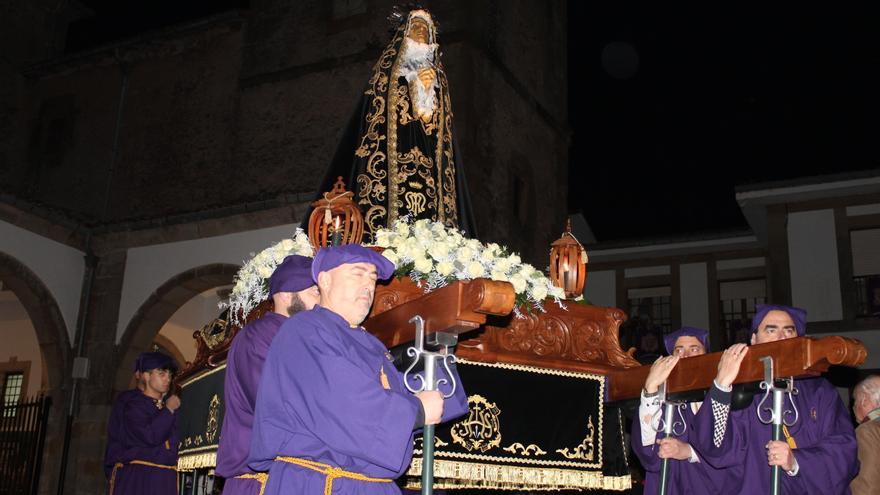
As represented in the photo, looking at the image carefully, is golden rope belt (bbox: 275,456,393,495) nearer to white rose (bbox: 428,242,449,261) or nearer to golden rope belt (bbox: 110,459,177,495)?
white rose (bbox: 428,242,449,261)

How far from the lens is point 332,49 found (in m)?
16.5

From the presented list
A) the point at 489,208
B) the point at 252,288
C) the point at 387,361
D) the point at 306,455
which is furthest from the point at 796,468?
the point at 489,208

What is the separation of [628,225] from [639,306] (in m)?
2.95

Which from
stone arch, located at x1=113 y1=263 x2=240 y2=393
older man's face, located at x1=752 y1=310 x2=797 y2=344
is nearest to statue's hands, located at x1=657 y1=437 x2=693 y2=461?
older man's face, located at x1=752 y1=310 x2=797 y2=344

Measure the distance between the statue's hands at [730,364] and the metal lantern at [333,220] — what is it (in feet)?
5.80

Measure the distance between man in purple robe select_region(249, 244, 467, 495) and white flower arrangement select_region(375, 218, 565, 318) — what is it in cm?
98

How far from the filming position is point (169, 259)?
13047 mm

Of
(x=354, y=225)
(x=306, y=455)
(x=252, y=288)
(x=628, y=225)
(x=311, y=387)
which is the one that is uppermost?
(x=628, y=225)

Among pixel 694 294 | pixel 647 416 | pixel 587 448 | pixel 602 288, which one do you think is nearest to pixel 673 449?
pixel 647 416

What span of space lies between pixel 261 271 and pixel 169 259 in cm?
926

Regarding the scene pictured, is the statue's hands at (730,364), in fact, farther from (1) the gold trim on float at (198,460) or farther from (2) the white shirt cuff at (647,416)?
(1) the gold trim on float at (198,460)

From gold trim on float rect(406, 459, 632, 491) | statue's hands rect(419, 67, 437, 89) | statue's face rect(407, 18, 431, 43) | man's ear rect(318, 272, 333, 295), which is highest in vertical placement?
statue's face rect(407, 18, 431, 43)

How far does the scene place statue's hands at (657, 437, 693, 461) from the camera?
152 inches

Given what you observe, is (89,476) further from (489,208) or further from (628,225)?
(628,225)
